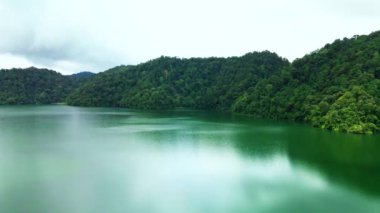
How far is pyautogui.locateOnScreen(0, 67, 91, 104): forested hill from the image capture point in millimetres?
115000

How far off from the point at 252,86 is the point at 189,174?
6491 cm

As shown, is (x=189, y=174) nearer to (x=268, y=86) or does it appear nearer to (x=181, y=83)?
(x=268, y=86)

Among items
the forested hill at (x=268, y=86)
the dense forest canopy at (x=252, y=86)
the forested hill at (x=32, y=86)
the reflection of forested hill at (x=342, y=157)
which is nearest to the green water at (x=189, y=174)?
the reflection of forested hill at (x=342, y=157)

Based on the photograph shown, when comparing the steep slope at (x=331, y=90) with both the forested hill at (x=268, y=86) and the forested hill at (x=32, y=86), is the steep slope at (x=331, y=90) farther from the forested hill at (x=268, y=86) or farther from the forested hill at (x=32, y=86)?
the forested hill at (x=32, y=86)

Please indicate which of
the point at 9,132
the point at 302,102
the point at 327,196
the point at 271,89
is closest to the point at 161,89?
the point at 271,89

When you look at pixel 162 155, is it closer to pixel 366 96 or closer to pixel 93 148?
pixel 93 148

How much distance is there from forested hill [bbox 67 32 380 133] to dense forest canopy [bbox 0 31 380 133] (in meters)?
0.10

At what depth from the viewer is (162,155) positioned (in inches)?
938

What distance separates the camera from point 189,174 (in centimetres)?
1886

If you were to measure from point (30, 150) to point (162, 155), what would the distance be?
868cm

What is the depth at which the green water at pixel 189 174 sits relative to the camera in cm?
1398

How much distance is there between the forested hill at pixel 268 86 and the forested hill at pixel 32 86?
56.5 ft

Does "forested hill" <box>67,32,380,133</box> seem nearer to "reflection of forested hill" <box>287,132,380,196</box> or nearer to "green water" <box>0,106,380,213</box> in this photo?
"reflection of forested hill" <box>287,132,380,196</box>

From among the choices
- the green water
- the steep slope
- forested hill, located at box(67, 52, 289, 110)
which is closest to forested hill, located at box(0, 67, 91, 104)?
forested hill, located at box(67, 52, 289, 110)
